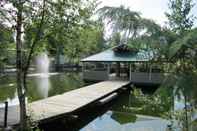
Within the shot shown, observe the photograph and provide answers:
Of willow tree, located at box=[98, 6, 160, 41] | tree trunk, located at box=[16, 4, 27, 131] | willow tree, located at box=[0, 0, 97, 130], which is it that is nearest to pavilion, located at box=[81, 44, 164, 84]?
willow tree, located at box=[0, 0, 97, 130]

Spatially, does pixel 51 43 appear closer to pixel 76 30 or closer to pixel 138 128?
pixel 76 30

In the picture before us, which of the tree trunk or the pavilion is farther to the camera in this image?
the pavilion

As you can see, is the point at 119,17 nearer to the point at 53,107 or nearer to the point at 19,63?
the point at 53,107

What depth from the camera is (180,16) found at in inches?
133

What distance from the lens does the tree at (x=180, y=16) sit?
3.31m

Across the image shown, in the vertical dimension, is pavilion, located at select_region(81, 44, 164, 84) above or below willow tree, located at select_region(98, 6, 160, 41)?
below

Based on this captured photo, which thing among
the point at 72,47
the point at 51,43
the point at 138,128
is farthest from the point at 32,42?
the point at 138,128

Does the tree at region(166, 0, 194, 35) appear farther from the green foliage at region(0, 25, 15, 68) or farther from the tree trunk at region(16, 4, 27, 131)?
the green foliage at region(0, 25, 15, 68)

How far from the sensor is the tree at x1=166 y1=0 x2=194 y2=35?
331 cm

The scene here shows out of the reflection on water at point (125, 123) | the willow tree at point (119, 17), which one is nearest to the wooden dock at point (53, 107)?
the reflection on water at point (125, 123)

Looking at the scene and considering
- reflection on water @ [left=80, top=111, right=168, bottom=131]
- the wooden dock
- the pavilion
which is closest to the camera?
the wooden dock

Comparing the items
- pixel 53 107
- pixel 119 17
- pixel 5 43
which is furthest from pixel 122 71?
pixel 5 43

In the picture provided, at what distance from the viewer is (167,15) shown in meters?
3.59

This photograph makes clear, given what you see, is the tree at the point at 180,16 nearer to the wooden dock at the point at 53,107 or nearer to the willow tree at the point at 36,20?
the willow tree at the point at 36,20
